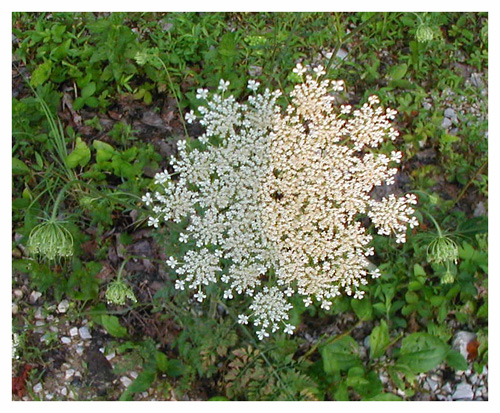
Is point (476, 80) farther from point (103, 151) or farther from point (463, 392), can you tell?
point (103, 151)

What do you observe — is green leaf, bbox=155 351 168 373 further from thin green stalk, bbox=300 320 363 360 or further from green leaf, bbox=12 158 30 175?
green leaf, bbox=12 158 30 175

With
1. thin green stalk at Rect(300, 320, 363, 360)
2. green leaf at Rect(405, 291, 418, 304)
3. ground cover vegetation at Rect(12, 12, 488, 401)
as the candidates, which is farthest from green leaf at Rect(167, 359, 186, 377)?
green leaf at Rect(405, 291, 418, 304)

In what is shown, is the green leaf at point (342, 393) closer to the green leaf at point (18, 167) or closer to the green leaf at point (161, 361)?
the green leaf at point (161, 361)

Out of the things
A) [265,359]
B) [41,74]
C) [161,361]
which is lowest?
[161,361]

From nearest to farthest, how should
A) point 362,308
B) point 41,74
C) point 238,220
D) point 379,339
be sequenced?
point 238,220 < point 379,339 < point 362,308 < point 41,74

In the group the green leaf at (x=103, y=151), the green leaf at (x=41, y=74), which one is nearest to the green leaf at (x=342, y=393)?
the green leaf at (x=103, y=151)

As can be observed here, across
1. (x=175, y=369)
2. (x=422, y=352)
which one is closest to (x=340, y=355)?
(x=422, y=352)

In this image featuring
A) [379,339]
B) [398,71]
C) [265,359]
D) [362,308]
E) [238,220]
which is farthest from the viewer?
[398,71]
